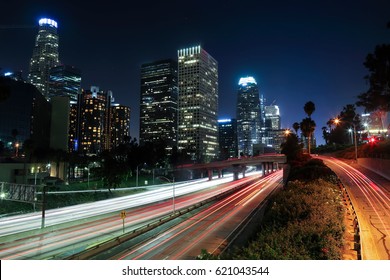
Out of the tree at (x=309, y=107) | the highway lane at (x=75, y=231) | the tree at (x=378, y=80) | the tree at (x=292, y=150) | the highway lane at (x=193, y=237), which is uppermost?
the tree at (x=309, y=107)

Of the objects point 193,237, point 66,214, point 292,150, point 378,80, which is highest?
point 378,80

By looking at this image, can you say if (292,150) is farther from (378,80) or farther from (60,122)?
(60,122)

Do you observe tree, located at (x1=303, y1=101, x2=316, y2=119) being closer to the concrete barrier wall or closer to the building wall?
the concrete barrier wall

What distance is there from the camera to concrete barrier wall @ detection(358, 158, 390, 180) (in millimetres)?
47750

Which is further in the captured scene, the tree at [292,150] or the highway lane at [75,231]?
the tree at [292,150]

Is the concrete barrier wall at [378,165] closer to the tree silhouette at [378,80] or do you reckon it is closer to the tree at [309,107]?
the tree silhouette at [378,80]

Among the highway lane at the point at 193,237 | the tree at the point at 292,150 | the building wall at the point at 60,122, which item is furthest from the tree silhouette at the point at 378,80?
the building wall at the point at 60,122

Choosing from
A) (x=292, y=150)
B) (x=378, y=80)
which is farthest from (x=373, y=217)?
(x=292, y=150)

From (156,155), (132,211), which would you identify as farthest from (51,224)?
(156,155)

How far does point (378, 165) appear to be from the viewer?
53.4 metres

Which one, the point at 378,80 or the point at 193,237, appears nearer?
the point at 193,237

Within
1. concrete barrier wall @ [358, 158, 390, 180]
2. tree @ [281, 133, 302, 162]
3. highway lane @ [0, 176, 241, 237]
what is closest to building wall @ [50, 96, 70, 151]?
highway lane @ [0, 176, 241, 237]

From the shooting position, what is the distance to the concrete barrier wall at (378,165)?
4775 cm
